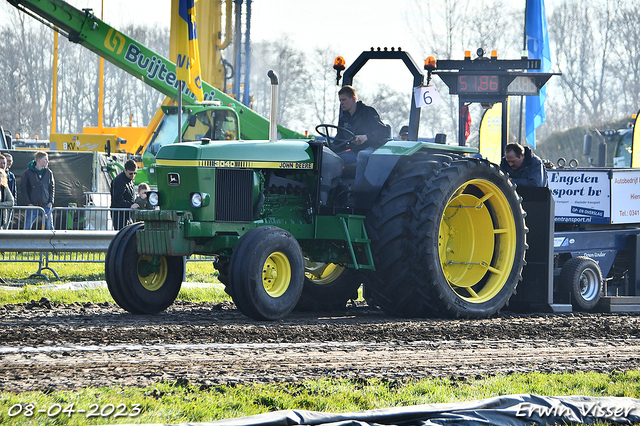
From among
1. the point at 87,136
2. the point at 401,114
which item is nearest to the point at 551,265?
the point at 87,136

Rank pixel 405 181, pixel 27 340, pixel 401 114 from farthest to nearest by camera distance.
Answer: pixel 401 114
pixel 405 181
pixel 27 340

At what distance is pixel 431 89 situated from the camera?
8344 mm

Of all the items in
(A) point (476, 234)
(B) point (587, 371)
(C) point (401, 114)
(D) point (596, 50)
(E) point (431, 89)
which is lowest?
(B) point (587, 371)

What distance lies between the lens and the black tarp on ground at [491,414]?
12.3ft

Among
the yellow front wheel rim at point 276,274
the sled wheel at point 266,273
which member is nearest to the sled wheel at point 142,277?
the sled wheel at point 266,273

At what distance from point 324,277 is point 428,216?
1.73 metres

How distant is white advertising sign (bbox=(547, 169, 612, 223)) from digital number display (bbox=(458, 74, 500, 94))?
1493 millimetres

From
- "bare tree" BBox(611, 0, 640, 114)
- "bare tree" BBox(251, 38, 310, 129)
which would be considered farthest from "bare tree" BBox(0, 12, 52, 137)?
"bare tree" BBox(611, 0, 640, 114)

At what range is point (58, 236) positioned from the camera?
11.1 m

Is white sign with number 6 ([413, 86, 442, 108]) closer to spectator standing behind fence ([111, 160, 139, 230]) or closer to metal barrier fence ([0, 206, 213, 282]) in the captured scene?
metal barrier fence ([0, 206, 213, 282])

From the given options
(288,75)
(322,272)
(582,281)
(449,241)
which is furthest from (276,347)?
(288,75)

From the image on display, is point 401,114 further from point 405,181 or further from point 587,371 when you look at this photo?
point 587,371

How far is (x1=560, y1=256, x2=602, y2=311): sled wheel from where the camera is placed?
946cm

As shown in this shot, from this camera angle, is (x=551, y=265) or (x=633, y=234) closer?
(x=551, y=265)
